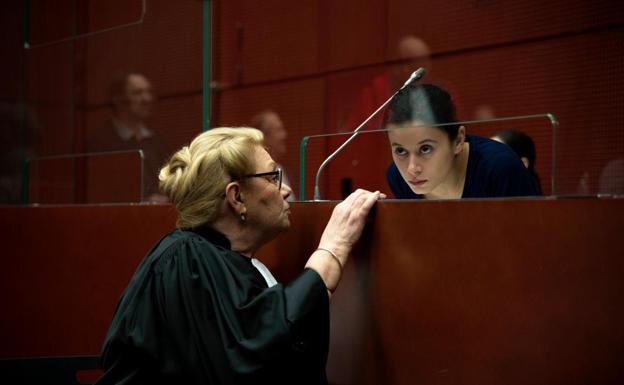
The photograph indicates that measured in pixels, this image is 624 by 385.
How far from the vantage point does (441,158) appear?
1.92m

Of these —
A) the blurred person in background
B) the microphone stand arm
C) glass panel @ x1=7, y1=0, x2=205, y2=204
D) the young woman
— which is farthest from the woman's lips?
the blurred person in background

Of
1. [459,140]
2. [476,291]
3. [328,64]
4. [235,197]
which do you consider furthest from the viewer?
[328,64]

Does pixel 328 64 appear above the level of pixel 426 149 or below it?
above

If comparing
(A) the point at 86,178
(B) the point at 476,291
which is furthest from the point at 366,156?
(A) the point at 86,178

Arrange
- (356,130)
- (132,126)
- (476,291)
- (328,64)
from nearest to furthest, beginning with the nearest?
(476,291) < (356,130) < (328,64) < (132,126)

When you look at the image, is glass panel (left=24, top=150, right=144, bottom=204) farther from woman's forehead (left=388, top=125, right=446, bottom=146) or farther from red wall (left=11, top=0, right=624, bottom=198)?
woman's forehead (left=388, top=125, right=446, bottom=146)

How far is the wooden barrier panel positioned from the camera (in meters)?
1.57

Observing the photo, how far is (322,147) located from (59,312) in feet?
4.29

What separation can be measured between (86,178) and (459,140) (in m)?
1.80

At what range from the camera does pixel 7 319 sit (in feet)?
10.1

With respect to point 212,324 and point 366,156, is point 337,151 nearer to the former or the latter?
point 366,156

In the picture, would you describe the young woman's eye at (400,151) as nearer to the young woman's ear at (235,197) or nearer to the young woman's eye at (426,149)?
the young woman's eye at (426,149)

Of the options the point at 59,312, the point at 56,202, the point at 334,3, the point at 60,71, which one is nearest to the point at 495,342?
the point at 334,3

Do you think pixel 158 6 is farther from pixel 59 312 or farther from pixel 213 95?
pixel 59 312
